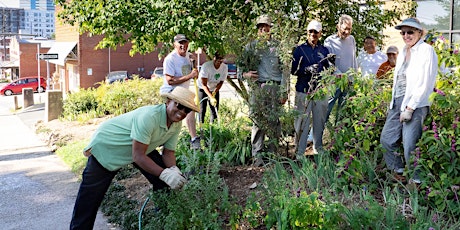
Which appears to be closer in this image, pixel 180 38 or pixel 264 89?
pixel 264 89

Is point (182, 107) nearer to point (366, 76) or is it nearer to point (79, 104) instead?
point (366, 76)

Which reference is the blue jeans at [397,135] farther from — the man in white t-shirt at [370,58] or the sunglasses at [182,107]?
the man in white t-shirt at [370,58]

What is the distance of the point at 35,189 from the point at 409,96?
5237 mm

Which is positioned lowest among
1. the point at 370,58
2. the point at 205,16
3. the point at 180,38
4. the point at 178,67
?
the point at 178,67

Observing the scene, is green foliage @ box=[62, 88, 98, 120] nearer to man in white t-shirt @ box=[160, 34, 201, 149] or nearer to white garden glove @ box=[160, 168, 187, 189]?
man in white t-shirt @ box=[160, 34, 201, 149]

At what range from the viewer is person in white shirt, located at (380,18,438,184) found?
4.70 m

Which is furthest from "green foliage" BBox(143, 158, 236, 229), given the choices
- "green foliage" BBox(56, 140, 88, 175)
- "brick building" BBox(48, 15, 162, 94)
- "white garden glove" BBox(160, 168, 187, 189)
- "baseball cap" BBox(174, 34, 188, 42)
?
"brick building" BBox(48, 15, 162, 94)

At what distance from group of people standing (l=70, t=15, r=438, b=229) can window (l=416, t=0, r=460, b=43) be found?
5.72m

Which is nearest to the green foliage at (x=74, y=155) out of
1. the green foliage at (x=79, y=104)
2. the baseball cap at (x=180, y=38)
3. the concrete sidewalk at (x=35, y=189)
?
the concrete sidewalk at (x=35, y=189)

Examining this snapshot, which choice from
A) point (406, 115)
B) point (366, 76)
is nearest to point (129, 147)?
point (406, 115)

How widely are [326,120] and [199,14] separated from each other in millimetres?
2444

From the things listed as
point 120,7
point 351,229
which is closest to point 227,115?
point 120,7

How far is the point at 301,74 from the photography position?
6.29 m

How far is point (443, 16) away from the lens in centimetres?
1238
